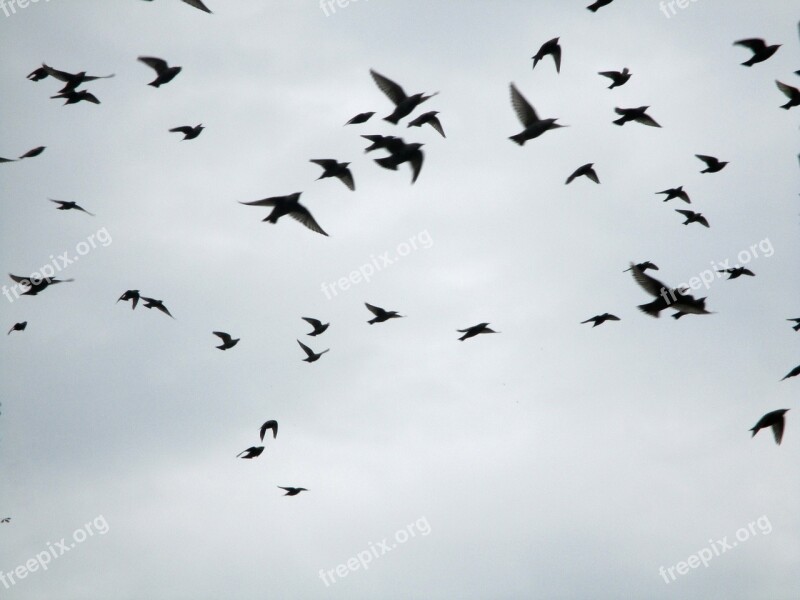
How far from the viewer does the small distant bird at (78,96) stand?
19.3 meters

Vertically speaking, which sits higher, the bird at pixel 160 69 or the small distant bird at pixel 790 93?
the bird at pixel 160 69

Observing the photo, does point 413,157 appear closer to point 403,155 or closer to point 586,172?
point 403,155

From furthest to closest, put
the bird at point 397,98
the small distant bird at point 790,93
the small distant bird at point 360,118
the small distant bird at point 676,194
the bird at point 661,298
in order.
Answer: the small distant bird at point 676,194, the small distant bird at point 360,118, the small distant bird at point 790,93, the bird at point 397,98, the bird at point 661,298

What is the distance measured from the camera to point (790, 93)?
17.6 metres

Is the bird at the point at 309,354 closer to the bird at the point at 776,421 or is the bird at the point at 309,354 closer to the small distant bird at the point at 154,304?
the small distant bird at the point at 154,304

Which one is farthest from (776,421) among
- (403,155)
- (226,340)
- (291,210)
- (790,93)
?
(226,340)

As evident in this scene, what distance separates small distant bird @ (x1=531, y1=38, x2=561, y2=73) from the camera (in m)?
18.9

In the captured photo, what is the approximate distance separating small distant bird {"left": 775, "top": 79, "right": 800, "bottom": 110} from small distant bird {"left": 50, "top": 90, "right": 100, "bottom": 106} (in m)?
18.8

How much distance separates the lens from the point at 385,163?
15875 mm

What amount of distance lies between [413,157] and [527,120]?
282 centimetres

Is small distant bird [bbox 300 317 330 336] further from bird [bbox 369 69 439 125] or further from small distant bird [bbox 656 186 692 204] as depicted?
small distant bird [bbox 656 186 692 204]

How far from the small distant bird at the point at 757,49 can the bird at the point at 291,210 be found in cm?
1136

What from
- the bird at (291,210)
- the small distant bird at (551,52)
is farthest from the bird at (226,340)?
the small distant bird at (551,52)

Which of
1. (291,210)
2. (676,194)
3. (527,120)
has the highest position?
(291,210)
